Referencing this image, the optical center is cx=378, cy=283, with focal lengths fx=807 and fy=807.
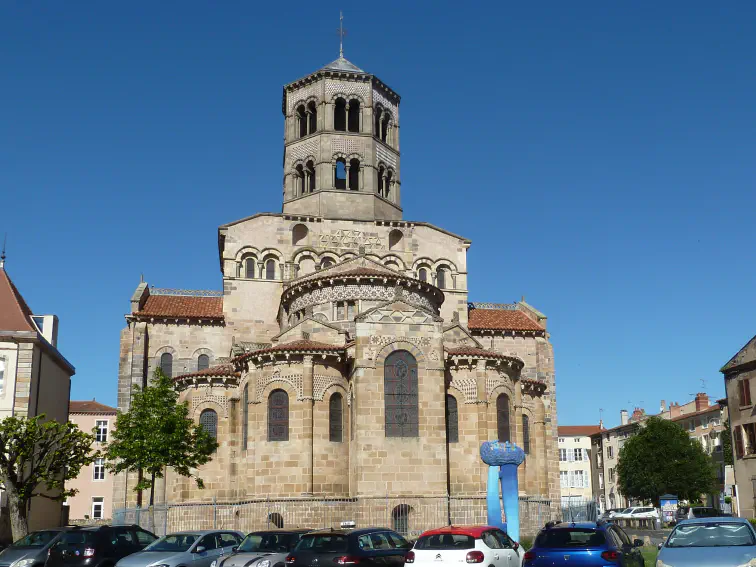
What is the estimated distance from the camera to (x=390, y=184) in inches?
1981

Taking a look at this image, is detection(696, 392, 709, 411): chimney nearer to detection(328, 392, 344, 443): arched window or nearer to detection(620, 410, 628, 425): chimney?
detection(620, 410, 628, 425): chimney

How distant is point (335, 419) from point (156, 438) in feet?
24.2

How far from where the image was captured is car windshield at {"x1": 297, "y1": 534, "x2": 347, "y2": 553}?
55.8 feet

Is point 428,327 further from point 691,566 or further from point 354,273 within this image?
point 691,566

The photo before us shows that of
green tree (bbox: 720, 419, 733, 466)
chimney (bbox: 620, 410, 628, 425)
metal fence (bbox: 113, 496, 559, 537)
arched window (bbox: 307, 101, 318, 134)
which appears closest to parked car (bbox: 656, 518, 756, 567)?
metal fence (bbox: 113, 496, 559, 537)

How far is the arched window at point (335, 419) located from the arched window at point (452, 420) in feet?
15.0

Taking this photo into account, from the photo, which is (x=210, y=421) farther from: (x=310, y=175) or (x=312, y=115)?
(x=312, y=115)

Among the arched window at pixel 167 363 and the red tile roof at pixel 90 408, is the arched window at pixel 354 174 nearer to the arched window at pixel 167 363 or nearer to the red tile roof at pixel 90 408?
the arched window at pixel 167 363

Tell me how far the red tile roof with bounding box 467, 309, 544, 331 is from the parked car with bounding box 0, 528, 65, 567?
1180 inches

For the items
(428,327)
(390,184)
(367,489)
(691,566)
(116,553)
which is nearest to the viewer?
(691,566)

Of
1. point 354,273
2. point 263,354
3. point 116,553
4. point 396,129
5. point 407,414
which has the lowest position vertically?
point 116,553

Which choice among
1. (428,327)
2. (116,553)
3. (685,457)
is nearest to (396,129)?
(428,327)

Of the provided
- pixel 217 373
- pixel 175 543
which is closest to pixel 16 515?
pixel 175 543

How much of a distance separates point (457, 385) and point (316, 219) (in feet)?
52.7
